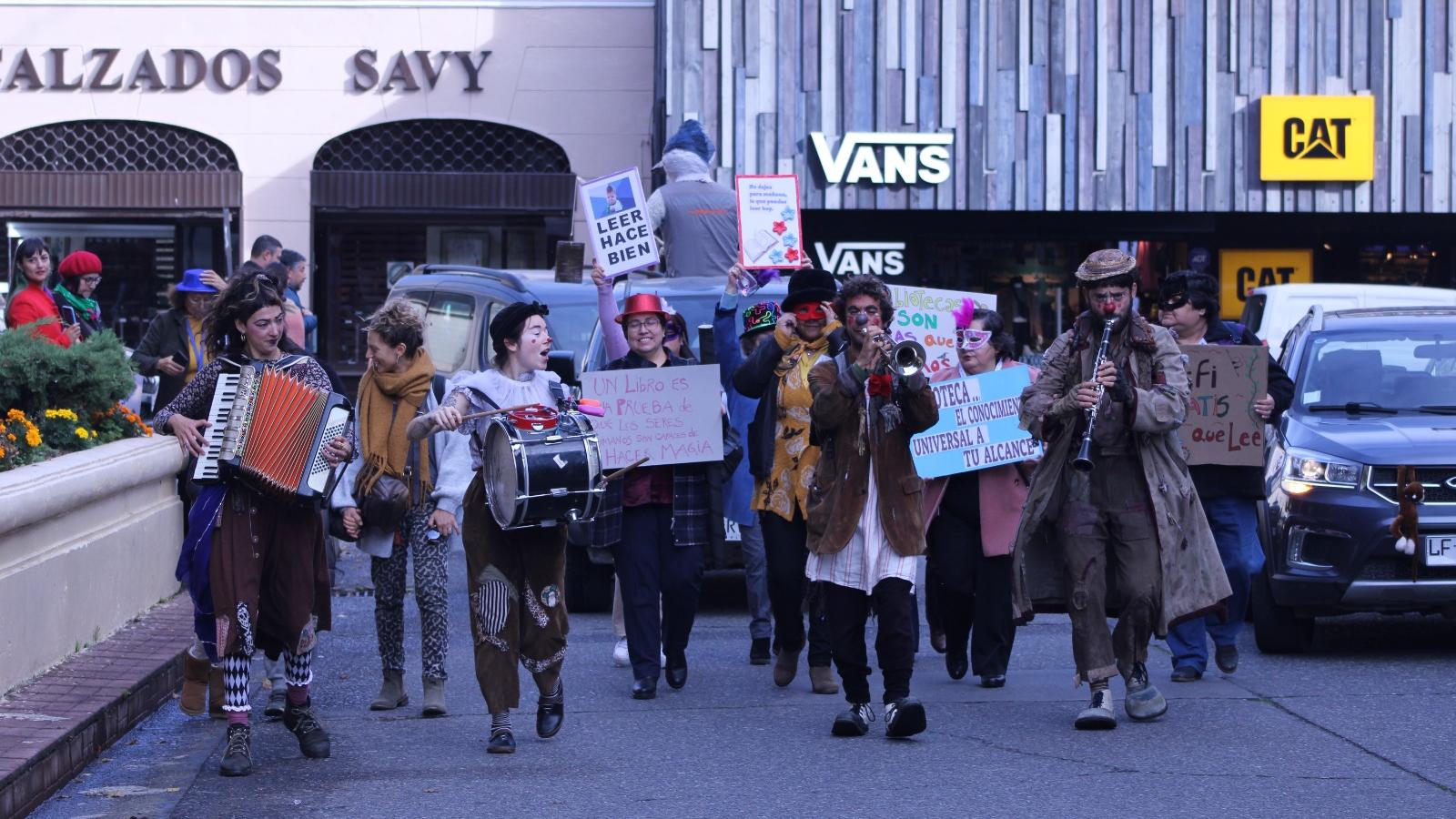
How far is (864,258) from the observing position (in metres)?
25.5

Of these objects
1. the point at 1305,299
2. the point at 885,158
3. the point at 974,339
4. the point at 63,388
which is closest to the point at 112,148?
the point at 885,158

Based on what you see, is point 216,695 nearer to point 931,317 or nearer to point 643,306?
point 643,306

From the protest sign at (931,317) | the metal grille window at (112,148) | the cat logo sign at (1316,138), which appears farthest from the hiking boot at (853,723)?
the metal grille window at (112,148)

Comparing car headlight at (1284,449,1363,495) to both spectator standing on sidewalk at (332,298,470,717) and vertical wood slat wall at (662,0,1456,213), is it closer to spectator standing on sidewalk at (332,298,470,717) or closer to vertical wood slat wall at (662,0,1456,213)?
spectator standing on sidewalk at (332,298,470,717)

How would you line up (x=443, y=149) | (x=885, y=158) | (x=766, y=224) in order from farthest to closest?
(x=443, y=149) < (x=885, y=158) < (x=766, y=224)

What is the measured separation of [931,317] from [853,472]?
321cm

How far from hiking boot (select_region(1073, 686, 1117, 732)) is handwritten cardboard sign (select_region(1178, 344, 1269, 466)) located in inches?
63.3

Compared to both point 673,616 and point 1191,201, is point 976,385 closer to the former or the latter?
point 673,616

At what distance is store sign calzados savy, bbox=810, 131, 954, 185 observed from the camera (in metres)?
24.1

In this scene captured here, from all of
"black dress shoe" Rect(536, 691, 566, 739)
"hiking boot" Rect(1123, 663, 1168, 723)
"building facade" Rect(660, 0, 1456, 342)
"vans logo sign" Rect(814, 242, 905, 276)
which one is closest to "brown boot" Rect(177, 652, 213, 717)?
"black dress shoe" Rect(536, 691, 566, 739)

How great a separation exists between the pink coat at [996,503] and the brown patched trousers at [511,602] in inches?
80.4

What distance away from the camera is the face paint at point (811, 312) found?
26.3 feet

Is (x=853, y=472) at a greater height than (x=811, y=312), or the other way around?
(x=811, y=312)

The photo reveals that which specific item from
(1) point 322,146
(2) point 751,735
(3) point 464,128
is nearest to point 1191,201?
(3) point 464,128
